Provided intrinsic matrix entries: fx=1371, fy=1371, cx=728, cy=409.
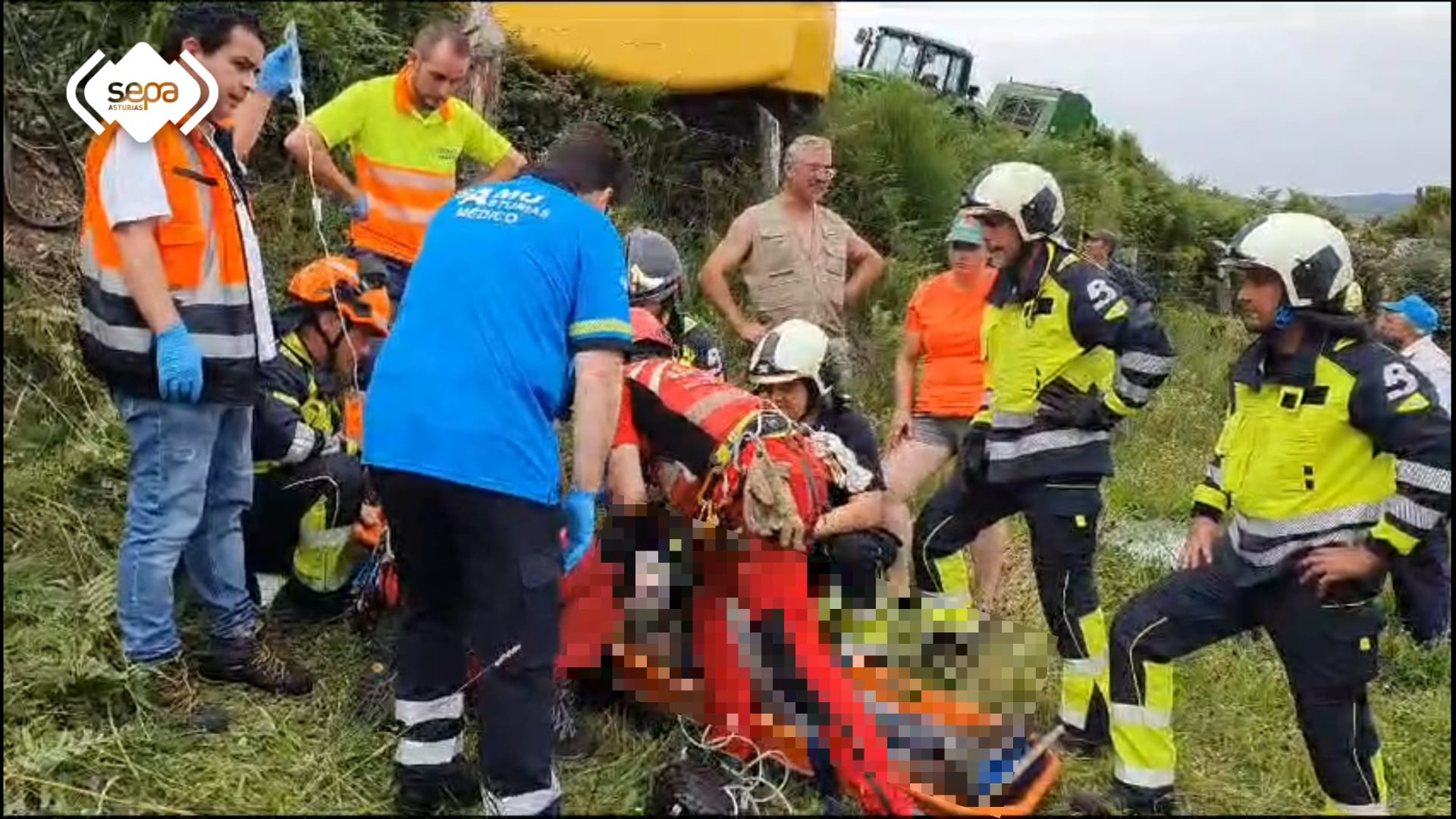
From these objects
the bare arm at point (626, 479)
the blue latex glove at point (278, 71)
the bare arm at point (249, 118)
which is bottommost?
the bare arm at point (626, 479)

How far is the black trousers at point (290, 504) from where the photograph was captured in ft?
13.6

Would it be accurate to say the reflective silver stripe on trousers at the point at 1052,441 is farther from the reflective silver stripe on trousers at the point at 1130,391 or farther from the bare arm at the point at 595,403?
the bare arm at the point at 595,403

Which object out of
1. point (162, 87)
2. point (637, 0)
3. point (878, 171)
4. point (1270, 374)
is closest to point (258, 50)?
point (162, 87)

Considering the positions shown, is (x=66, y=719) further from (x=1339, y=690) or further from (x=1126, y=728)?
(x=1339, y=690)

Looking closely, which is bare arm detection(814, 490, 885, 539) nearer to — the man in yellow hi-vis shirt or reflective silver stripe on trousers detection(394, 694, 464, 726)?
reflective silver stripe on trousers detection(394, 694, 464, 726)

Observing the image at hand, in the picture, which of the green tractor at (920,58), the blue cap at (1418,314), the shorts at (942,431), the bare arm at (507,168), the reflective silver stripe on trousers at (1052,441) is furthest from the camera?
the green tractor at (920,58)

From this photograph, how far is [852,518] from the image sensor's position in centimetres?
367

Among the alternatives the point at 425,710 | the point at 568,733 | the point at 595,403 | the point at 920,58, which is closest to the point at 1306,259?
the point at 595,403

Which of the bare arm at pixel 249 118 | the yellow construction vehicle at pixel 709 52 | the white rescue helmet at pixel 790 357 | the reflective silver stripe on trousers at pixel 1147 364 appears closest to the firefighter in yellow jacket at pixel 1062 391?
the reflective silver stripe on trousers at pixel 1147 364

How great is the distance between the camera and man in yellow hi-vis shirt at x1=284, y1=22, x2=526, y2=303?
4.91 m

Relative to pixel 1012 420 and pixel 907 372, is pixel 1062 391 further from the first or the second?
pixel 907 372

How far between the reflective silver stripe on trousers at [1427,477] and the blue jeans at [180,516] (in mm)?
2945

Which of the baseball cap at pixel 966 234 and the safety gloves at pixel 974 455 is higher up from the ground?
the baseball cap at pixel 966 234

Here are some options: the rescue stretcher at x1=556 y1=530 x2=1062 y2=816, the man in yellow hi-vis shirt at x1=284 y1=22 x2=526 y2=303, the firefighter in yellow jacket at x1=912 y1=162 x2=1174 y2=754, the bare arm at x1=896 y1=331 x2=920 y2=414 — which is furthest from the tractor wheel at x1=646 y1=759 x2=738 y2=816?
the bare arm at x1=896 y1=331 x2=920 y2=414
